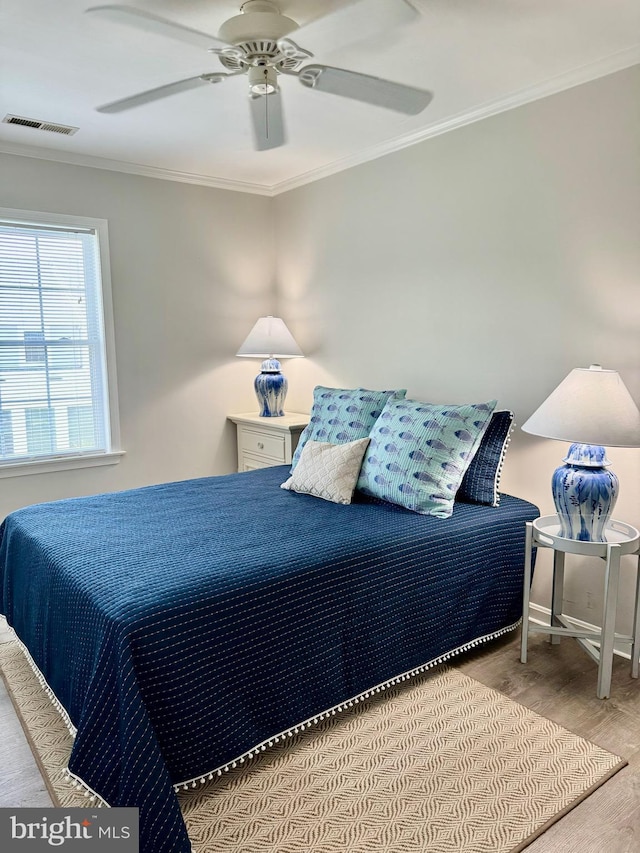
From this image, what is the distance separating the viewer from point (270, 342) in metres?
4.09

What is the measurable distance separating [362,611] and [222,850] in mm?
809

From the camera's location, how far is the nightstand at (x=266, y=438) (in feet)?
12.8

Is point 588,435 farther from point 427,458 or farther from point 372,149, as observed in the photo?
point 372,149

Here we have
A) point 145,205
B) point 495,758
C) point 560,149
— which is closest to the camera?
point 495,758

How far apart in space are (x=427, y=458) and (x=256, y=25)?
1.73 m

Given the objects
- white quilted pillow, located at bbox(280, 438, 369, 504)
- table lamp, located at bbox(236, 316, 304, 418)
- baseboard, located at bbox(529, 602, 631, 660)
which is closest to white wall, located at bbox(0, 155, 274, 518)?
table lamp, located at bbox(236, 316, 304, 418)

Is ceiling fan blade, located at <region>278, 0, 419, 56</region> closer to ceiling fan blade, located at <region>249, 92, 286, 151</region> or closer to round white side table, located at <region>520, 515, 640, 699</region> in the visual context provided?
ceiling fan blade, located at <region>249, 92, 286, 151</region>

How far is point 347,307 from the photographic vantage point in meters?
3.96

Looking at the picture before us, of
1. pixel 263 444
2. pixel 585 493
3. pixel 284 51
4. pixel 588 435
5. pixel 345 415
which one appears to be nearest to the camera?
pixel 284 51

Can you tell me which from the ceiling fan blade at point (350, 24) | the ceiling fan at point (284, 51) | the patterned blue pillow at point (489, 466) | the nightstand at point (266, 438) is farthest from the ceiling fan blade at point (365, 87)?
the nightstand at point (266, 438)

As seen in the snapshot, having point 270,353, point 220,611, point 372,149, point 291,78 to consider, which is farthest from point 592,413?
point 270,353

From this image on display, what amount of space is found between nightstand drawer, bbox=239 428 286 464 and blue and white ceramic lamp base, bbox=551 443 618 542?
198cm

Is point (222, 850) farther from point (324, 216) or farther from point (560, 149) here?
point (324, 216)

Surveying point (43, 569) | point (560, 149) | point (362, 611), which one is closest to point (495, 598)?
point (362, 611)
